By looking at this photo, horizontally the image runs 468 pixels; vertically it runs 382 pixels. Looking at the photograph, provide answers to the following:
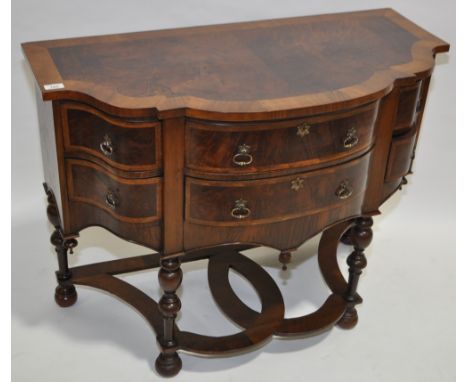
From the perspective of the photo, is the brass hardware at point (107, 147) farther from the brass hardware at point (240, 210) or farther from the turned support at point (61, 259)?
the turned support at point (61, 259)

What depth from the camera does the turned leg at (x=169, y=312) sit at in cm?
278

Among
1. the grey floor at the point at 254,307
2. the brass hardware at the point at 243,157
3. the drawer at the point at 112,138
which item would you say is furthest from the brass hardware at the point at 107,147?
the grey floor at the point at 254,307

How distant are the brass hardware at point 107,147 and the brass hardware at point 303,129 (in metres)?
0.56

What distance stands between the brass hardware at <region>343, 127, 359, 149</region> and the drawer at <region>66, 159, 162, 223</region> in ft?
1.95

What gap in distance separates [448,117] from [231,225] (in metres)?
1.68

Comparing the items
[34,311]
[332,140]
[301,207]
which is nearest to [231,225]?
[301,207]

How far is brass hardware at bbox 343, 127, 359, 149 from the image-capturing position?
2686mm

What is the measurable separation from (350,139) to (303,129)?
0.19 m

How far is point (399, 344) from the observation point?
10.7ft

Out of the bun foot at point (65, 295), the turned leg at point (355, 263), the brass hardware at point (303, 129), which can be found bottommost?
the bun foot at point (65, 295)

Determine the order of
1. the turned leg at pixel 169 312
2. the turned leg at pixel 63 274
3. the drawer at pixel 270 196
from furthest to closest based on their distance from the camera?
the turned leg at pixel 63 274 → the turned leg at pixel 169 312 → the drawer at pixel 270 196

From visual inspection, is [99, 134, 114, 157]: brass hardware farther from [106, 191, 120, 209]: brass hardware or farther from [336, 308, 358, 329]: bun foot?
[336, 308, 358, 329]: bun foot

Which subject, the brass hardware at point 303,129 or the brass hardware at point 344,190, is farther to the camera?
the brass hardware at point 344,190

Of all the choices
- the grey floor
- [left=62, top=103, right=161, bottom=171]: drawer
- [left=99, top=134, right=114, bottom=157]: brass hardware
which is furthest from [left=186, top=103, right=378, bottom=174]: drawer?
the grey floor
